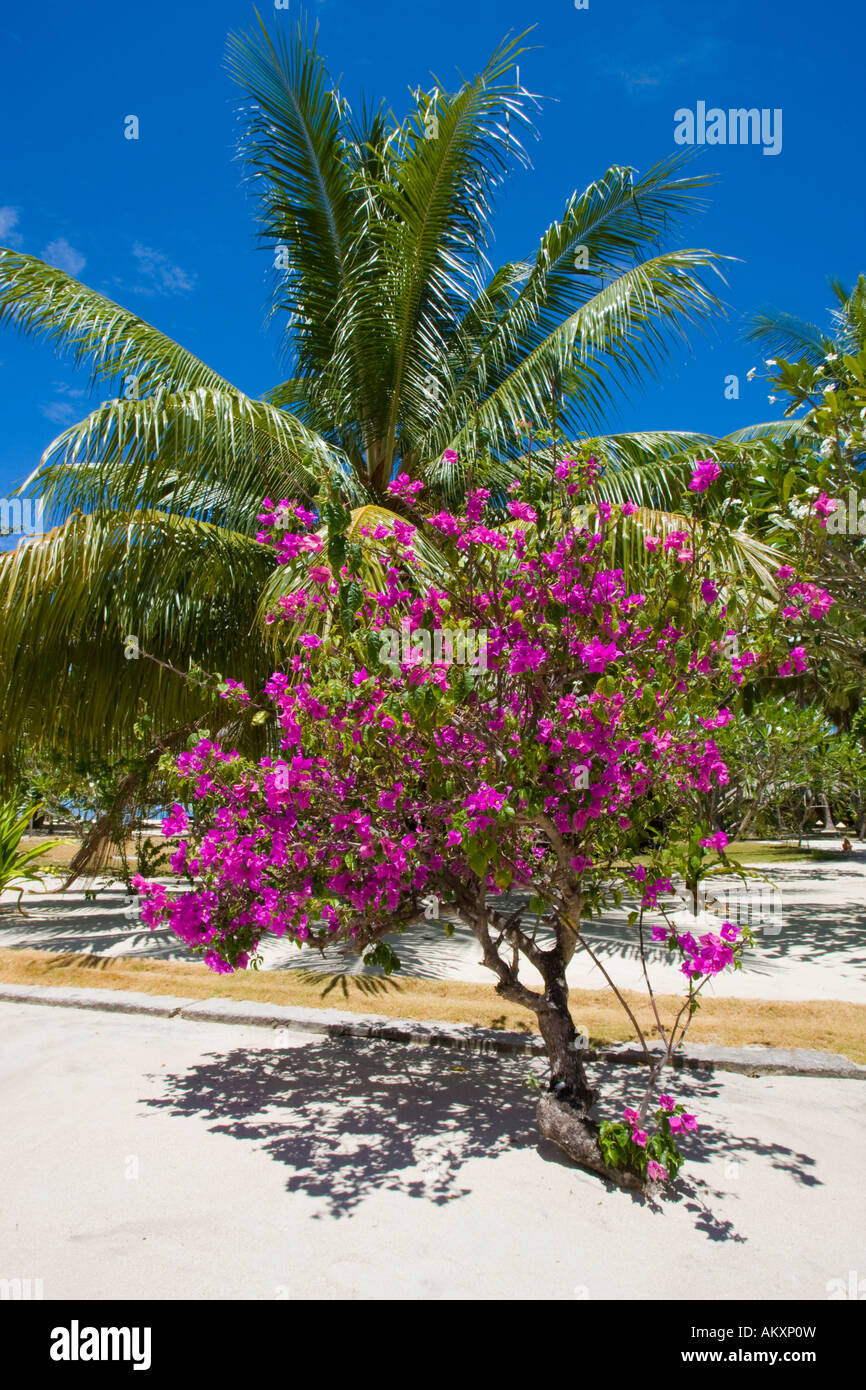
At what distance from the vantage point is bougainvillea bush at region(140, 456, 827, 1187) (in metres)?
3.46

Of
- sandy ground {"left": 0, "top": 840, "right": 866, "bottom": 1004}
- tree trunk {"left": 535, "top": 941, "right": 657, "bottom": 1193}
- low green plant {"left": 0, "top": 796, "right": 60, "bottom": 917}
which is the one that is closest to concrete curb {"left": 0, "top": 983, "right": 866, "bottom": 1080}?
tree trunk {"left": 535, "top": 941, "right": 657, "bottom": 1193}

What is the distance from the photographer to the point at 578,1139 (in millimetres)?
3736

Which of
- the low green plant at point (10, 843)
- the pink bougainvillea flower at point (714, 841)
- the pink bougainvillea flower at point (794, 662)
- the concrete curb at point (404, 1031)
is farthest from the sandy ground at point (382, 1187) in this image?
the low green plant at point (10, 843)

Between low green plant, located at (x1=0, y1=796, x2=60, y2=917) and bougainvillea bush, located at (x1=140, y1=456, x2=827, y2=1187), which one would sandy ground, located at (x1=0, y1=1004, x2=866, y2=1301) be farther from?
low green plant, located at (x1=0, y1=796, x2=60, y2=917)

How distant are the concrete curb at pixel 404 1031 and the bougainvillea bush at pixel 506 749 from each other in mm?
997

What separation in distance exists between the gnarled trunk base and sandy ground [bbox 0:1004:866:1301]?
6 centimetres

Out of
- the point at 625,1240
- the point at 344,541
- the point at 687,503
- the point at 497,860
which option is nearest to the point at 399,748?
the point at 497,860

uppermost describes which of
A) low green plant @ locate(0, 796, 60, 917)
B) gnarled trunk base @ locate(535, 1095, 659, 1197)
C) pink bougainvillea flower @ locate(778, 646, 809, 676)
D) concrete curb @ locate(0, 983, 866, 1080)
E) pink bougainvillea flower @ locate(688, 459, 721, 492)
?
pink bougainvillea flower @ locate(688, 459, 721, 492)

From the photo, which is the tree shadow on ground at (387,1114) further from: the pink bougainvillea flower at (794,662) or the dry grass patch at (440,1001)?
the pink bougainvillea flower at (794,662)

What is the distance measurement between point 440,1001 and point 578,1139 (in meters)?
2.68

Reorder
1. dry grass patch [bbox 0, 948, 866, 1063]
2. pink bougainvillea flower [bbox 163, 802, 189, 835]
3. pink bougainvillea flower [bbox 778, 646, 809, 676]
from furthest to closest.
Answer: dry grass patch [bbox 0, 948, 866, 1063] → pink bougainvillea flower [bbox 163, 802, 189, 835] → pink bougainvillea flower [bbox 778, 646, 809, 676]

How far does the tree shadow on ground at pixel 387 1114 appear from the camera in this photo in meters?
3.67
